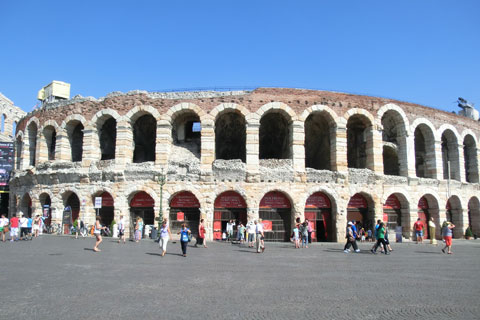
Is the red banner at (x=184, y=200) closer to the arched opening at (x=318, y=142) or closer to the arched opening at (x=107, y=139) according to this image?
the arched opening at (x=107, y=139)

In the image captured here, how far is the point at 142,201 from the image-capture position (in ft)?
68.7

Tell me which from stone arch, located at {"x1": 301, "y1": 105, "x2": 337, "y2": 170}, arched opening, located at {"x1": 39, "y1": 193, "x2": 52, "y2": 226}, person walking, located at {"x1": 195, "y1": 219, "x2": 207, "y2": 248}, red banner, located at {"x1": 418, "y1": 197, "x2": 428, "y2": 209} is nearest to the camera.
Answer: person walking, located at {"x1": 195, "y1": 219, "x2": 207, "y2": 248}

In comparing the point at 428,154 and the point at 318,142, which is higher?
the point at 318,142

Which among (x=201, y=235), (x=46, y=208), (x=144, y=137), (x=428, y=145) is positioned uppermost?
(x=144, y=137)

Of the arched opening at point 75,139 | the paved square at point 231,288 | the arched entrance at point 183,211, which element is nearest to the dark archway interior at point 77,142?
the arched opening at point 75,139

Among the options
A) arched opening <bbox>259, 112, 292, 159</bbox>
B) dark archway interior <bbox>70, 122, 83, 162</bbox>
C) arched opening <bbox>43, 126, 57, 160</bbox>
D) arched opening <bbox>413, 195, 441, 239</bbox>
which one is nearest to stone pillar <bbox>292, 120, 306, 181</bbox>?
arched opening <bbox>259, 112, 292, 159</bbox>

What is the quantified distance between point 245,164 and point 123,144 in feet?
26.3

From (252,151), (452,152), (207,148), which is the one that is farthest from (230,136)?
(452,152)

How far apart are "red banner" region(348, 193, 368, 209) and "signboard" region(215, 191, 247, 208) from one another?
7.36 m

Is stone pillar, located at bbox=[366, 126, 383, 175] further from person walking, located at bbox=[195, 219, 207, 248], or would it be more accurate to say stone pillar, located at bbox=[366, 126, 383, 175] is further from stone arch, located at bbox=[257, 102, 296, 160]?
person walking, located at bbox=[195, 219, 207, 248]

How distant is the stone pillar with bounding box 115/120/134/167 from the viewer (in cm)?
2089

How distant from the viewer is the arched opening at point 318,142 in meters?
22.8

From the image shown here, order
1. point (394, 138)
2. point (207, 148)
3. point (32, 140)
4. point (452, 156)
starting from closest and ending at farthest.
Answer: point (207, 148), point (394, 138), point (452, 156), point (32, 140)

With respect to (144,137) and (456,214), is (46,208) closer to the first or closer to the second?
(144,137)
